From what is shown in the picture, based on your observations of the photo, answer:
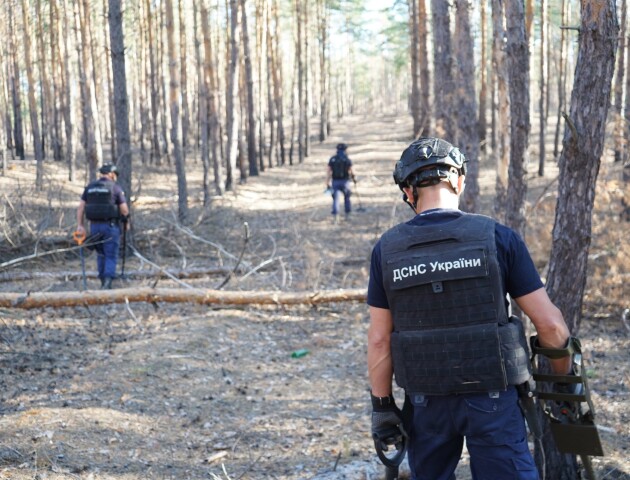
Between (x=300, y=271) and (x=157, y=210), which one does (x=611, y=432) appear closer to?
(x=300, y=271)

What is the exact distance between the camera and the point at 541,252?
369 inches

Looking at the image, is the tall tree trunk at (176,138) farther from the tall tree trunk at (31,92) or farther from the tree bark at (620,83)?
the tree bark at (620,83)

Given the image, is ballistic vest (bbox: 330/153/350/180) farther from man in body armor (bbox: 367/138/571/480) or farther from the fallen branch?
man in body armor (bbox: 367/138/571/480)

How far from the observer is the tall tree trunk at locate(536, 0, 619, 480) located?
3.73 metres

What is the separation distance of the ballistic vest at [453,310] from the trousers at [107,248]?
7.73 m

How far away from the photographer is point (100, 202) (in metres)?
9.66

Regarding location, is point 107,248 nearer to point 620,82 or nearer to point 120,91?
point 120,91

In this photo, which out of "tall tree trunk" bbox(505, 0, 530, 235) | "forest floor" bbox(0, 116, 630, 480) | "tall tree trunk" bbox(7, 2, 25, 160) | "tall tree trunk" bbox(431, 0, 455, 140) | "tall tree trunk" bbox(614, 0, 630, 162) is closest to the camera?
"forest floor" bbox(0, 116, 630, 480)

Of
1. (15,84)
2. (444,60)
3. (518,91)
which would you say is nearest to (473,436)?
(518,91)

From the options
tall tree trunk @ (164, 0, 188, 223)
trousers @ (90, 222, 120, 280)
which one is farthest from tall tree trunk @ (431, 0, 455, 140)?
tall tree trunk @ (164, 0, 188, 223)

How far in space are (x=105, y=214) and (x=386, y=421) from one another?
25.0ft

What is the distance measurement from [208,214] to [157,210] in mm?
1926

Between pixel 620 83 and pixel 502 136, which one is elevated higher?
pixel 620 83

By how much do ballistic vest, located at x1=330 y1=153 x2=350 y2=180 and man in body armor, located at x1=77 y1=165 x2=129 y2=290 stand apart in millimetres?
6520
